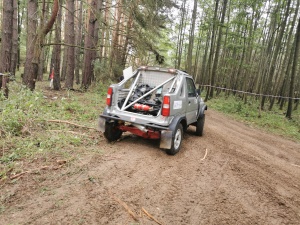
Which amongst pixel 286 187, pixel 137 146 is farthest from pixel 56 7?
pixel 286 187

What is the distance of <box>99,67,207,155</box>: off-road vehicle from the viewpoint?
482 centimetres

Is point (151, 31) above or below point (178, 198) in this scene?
above

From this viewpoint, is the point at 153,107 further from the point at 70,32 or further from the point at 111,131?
the point at 70,32

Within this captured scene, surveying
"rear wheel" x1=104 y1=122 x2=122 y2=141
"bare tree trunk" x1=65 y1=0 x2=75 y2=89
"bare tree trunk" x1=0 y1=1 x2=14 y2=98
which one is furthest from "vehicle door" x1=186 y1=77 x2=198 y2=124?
"bare tree trunk" x1=65 y1=0 x2=75 y2=89

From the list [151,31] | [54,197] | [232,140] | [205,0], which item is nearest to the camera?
[54,197]

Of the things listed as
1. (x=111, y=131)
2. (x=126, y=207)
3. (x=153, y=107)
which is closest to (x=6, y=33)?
(x=111, y=131)

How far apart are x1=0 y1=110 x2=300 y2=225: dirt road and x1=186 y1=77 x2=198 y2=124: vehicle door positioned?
3.88 feet

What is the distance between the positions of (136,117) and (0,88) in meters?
4.72

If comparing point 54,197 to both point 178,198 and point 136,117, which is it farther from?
point 136,117

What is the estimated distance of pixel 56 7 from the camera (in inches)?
266

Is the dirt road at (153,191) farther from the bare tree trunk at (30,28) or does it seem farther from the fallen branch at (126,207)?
the bare tree trunk at (30,28)

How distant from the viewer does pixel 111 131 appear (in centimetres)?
543

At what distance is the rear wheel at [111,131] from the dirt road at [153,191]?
0.27 metres

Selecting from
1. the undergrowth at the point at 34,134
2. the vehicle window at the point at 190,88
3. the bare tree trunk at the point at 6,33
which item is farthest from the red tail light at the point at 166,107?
the bare tree trunk at the point at 6,33
